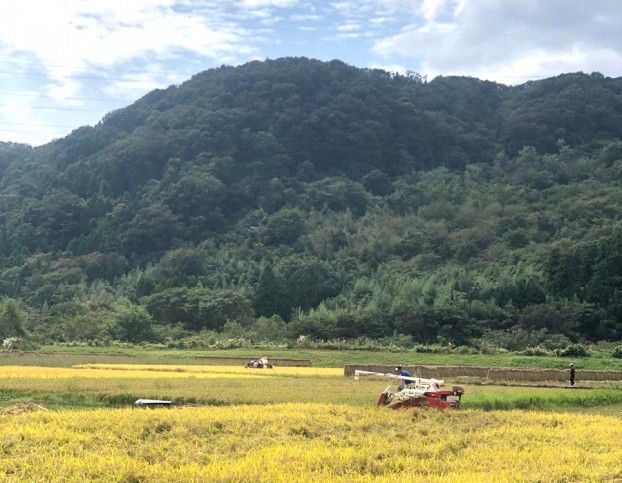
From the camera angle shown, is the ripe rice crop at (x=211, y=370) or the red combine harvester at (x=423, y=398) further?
the ripe rice crop at (x=211, y=370)

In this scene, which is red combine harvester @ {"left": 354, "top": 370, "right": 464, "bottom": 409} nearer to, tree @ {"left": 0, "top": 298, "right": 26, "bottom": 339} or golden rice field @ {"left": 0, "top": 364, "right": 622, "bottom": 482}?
golden rice field @ {"left": 0, "top": 364, "right": 622, "bottom": 482}

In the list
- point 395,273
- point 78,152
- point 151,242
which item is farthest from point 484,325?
point 78,152

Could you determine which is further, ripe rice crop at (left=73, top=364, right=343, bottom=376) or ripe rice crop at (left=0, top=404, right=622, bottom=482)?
ripe rice crop at (left=73, top=364, right=343, bottom=376)

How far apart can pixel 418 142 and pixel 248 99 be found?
34088mm

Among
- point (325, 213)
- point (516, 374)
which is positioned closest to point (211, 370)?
point (516, 374)

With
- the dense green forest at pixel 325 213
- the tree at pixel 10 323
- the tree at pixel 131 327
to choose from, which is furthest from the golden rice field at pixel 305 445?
the tree at pixel 131 327

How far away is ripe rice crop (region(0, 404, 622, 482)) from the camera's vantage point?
10945 mm

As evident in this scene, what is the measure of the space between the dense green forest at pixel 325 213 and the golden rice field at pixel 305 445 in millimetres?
38552

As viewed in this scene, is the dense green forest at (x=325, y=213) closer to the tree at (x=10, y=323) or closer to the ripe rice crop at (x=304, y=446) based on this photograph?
the tree at (x=10, y=323)

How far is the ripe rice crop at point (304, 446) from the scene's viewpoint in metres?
10.9

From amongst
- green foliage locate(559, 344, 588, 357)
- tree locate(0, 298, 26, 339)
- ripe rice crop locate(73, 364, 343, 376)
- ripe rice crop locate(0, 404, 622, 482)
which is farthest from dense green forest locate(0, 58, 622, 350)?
ripe rice crop locate(0, 404, 622, 482)

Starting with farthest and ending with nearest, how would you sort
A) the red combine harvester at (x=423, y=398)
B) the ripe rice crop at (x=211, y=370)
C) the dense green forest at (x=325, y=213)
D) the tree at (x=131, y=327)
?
the dense green forest at (x=325, y=213) → the tree at (x=131, y=327) → the ripe rice crop at (x=211, y=370) → the red combine harvester at (x=423, y=398)

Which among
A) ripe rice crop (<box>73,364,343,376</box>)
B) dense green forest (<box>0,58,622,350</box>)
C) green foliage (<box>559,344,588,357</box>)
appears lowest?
ripe rice crop (<box>73,364,343,376</box>)

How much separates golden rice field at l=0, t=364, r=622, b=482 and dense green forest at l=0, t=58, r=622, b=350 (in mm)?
38552
